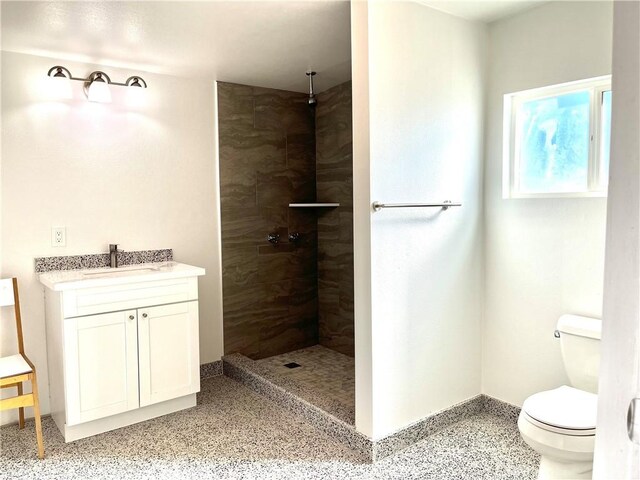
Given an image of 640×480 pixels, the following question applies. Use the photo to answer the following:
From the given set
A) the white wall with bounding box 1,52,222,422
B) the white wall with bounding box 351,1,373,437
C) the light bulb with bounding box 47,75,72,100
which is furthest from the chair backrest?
the white wall with bounding box 351,1,373,437

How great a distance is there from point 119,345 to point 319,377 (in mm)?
1368

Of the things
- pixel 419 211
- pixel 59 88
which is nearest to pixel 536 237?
pixel 419 211

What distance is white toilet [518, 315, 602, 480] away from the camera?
6.01ft

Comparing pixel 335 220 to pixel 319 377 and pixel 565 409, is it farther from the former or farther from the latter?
pixel 565 409

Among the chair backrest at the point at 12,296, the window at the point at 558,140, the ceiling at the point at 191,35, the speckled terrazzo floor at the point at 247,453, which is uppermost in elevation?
the ceiling at the point at 191,35

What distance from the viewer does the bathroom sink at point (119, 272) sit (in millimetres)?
2779

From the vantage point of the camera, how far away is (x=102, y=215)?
3.06 m

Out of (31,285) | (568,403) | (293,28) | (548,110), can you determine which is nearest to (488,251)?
(548,110)

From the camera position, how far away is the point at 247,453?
7.98 ft

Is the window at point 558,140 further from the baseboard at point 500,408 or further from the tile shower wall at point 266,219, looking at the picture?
the tile shower wall at point 266,219

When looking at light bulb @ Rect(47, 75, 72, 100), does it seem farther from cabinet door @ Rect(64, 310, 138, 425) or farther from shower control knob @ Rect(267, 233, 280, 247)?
shower control knob @ Rect(267, 233, 280, 247)

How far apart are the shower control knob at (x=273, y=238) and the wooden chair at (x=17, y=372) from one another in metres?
1.74

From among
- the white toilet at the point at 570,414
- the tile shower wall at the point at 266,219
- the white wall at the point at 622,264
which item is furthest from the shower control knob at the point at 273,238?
the white wall at the point at 622,264

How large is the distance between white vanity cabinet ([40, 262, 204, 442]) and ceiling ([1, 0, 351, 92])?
1.30 m
